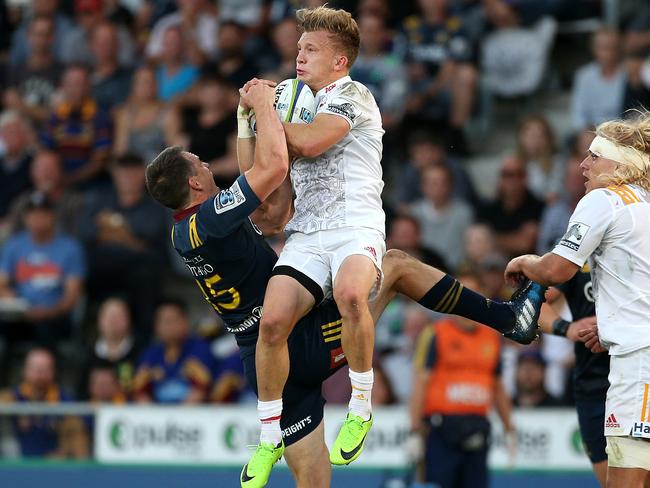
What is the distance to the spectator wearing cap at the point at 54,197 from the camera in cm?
1399

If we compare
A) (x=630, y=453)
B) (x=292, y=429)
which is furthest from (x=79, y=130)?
(x=630, y=453)

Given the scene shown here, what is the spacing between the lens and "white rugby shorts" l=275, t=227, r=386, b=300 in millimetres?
6812

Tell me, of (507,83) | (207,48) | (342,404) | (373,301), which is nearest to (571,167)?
(507,83)

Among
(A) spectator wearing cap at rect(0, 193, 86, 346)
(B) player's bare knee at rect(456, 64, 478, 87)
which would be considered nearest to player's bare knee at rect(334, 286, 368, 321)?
(A) spectator wearing cap at rect(0, 193, 86, 346)

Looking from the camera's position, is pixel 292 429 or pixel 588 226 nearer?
pixel 588 226

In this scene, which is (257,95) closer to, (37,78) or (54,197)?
(54,197)

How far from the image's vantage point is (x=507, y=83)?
46.7 ft

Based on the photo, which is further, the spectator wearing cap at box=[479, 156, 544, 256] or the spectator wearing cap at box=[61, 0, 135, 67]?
the spectator wearing cap at box=[61, 0, 135, 67]

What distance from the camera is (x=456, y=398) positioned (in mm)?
10812

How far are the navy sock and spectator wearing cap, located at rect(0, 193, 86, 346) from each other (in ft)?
22.6

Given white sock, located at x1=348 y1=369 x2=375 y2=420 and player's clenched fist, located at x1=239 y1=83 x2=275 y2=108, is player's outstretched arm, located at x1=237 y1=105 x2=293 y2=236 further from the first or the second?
white sock, located at x1=348 y1=369 x2=375 y2=420

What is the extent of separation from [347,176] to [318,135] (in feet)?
1.13

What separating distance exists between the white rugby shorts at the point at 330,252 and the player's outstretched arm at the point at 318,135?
1.47 feet

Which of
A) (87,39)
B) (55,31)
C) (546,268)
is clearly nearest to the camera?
(546,268)
